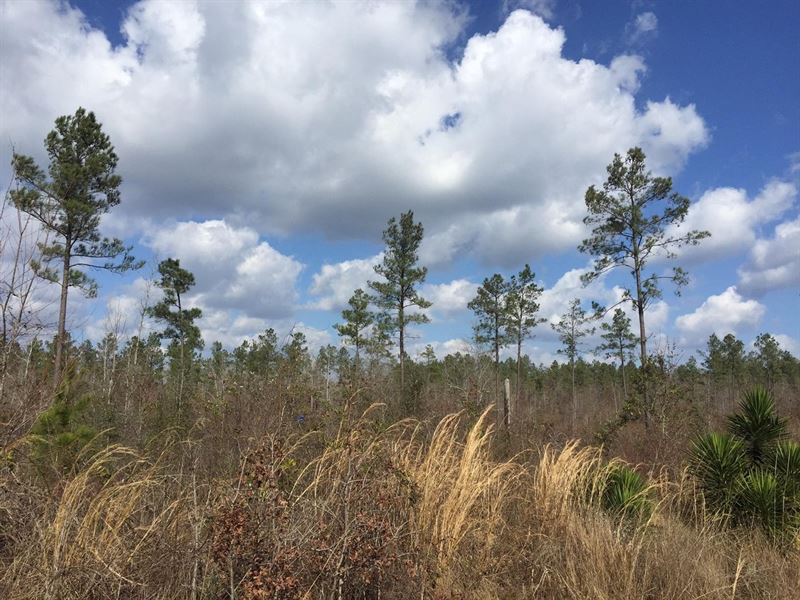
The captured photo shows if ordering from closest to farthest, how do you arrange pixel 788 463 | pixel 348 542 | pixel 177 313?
pixel 348 542 → pixel 788 463 → pixel 177 313

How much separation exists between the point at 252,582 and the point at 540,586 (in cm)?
206

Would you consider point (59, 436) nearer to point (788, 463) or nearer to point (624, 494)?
point (624, 494)

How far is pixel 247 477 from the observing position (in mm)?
3645

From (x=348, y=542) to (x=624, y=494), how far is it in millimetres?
3484

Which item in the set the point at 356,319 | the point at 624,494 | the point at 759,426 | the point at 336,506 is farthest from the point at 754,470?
the point at 356,319

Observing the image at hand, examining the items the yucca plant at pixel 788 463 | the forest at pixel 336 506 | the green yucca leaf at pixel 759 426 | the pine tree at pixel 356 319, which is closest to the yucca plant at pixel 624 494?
the forest at pixel 336 506

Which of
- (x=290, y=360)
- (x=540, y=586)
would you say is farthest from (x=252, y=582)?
(x=290, y=360)

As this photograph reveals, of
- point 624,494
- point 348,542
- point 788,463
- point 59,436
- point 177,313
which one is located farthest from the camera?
point 177,313

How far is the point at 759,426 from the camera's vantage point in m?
6.93

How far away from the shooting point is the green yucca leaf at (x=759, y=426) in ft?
22.6

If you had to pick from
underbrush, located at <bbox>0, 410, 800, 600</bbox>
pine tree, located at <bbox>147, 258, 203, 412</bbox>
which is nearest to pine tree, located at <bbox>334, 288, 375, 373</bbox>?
pine tree, located at <bbox>147, 258, 203, 412</bbox>

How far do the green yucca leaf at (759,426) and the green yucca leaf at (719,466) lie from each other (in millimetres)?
184

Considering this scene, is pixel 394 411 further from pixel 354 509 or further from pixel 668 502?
pixel 354 509

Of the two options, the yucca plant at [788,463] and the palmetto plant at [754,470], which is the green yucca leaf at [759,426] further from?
the yucca plant at [788,463]
